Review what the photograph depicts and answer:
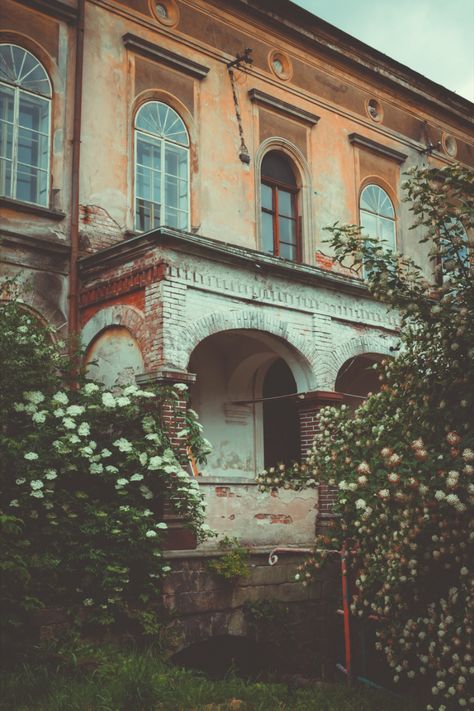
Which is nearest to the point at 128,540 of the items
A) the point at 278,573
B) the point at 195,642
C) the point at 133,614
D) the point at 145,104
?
the point at 133,614

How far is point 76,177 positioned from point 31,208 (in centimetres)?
91

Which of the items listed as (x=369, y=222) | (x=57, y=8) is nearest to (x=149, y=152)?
(x=57, y=8)

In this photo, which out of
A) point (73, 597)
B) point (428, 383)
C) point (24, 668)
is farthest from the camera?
point (73, 597)

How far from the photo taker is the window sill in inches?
480

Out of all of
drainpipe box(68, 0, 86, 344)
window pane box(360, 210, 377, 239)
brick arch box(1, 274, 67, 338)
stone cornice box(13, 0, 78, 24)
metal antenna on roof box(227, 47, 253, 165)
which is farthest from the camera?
window pane box(360, 210, 377, 239)

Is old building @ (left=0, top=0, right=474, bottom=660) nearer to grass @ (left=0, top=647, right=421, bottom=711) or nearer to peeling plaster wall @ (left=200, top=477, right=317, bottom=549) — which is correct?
peeling plaster wall @ (left=200, top=477, right=317, bottom=549)

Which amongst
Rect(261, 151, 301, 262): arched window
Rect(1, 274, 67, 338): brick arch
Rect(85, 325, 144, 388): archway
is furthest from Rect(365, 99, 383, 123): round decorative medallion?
Rect(85, 325, 144, 388): archway

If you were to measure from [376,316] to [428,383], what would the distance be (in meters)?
7.56

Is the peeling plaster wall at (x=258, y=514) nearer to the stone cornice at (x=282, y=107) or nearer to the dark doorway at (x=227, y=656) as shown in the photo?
the dark doorway at (x=227, y=656)

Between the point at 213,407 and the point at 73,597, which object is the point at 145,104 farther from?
the point at 73,597

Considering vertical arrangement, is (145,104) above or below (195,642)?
above

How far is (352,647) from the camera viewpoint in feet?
34.1

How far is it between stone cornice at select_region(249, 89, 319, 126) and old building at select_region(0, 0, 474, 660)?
0.04 meters

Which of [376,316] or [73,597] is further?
[376,316]
